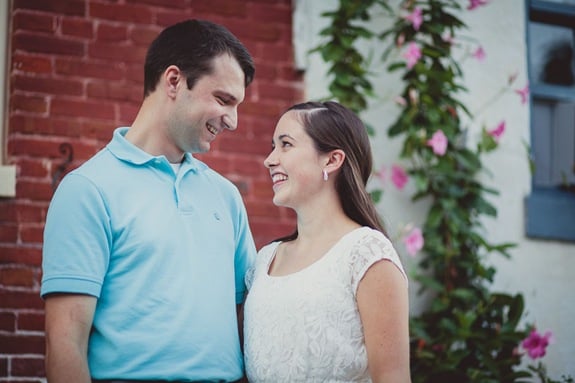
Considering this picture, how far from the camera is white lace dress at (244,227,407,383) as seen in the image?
266cm

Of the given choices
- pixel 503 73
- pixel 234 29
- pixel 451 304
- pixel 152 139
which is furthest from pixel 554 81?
pixel 152 139

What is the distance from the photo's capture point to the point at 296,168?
287 centimetres

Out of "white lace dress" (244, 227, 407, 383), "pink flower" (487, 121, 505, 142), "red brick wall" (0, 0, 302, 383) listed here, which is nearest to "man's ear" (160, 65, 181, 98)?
"white lace dress" (244, 227, 407, 383)

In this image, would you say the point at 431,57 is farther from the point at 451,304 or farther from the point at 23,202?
the point at 23,202

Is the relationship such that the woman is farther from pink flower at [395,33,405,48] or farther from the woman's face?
pink flower at [395,33,405,48]

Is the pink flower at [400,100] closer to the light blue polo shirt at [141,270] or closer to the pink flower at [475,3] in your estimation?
the pink flower at [475,3]

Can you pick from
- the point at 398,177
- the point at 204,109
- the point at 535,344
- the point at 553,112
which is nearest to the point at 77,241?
the point at 204,109

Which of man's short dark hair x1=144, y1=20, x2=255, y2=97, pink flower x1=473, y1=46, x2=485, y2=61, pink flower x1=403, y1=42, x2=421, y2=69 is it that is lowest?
man's short dark hair x1=144, y1=20, x2=255, y2=97

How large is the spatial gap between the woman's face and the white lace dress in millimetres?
204

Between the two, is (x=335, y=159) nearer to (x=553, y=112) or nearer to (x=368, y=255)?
(x=368, y=255)

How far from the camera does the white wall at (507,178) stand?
4.84m

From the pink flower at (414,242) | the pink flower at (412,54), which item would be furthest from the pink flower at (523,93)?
the pink flower at (414,242)

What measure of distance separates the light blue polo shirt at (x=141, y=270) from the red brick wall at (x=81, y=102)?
1414 millimetres

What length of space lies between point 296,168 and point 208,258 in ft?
1.29
